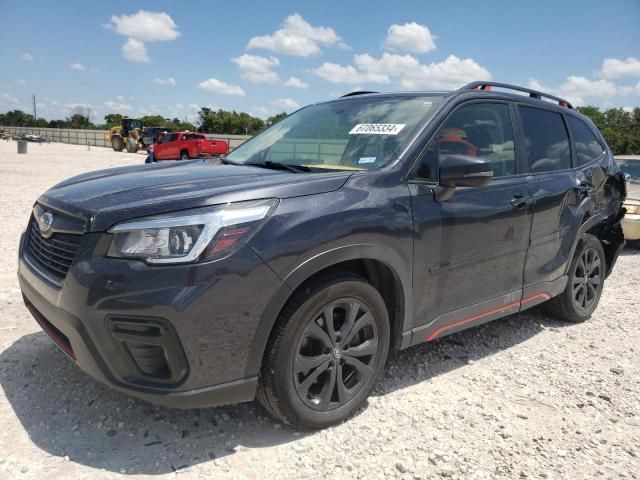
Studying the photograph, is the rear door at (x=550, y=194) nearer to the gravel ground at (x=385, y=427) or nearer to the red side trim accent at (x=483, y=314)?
the red side trim accent at (x=483, y=314)

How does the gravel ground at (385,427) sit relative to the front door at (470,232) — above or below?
below

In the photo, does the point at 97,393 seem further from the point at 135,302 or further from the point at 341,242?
the point at 341,242

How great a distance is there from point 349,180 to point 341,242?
1.14 feet

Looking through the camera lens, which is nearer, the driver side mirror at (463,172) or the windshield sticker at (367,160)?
the driver side mirror at (463,172)

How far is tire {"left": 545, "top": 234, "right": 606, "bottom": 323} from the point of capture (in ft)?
14.4

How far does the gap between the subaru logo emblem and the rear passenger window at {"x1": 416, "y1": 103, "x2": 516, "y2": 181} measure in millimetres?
1932

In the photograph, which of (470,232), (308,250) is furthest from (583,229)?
(308,250)

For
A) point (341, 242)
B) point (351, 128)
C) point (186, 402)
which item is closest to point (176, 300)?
point (186, 402)

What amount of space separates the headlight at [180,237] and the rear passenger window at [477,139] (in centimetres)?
123

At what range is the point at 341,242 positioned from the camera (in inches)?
98.8

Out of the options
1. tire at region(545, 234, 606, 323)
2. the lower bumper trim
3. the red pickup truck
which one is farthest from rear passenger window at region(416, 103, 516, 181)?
the red pickup truck

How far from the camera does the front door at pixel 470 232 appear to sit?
2926mm

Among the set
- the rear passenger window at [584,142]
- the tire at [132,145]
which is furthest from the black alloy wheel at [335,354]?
the tire at [132,145]

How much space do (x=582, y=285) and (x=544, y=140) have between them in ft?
4.68
